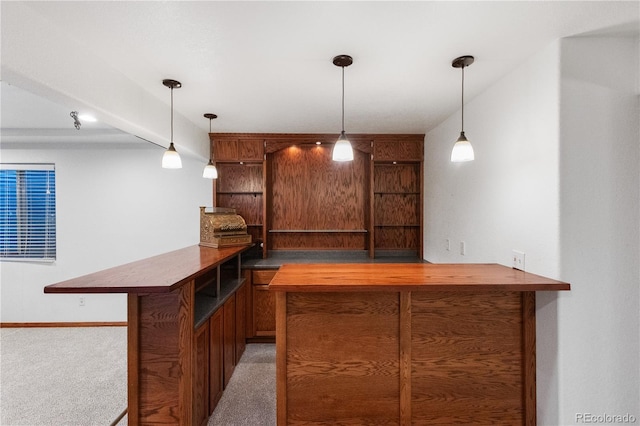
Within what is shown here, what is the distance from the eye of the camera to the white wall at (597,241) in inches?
63.4

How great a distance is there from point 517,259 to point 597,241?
1.36 feet

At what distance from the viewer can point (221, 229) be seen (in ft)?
10.3

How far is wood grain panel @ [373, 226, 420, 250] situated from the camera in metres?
3.81

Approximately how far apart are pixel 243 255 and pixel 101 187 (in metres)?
2.14

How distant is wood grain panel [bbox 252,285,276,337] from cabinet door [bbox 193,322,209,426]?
1183 millimetres

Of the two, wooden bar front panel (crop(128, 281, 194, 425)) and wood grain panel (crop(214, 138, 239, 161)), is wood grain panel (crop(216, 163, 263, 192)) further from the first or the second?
wooden bar front panel (crop(128, 281, 194, 425))

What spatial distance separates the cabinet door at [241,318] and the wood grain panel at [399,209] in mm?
1888

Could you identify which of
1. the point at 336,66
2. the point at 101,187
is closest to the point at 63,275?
the point at 101,187

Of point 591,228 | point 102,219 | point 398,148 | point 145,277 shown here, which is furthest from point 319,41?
point 102,219

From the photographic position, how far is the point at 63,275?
3.91 meters

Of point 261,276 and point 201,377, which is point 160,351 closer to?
point 201,377

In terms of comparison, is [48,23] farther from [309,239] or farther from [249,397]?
[309,239]

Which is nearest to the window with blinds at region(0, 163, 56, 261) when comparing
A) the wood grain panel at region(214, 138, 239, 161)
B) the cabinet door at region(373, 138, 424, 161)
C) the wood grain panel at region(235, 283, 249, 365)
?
the wood grain panel at region(214, 138, 239, 161)

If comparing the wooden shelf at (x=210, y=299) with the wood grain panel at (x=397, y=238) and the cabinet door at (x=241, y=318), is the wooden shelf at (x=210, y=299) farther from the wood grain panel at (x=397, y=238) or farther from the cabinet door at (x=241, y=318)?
the wood grain panel at (x=397, y=238)
